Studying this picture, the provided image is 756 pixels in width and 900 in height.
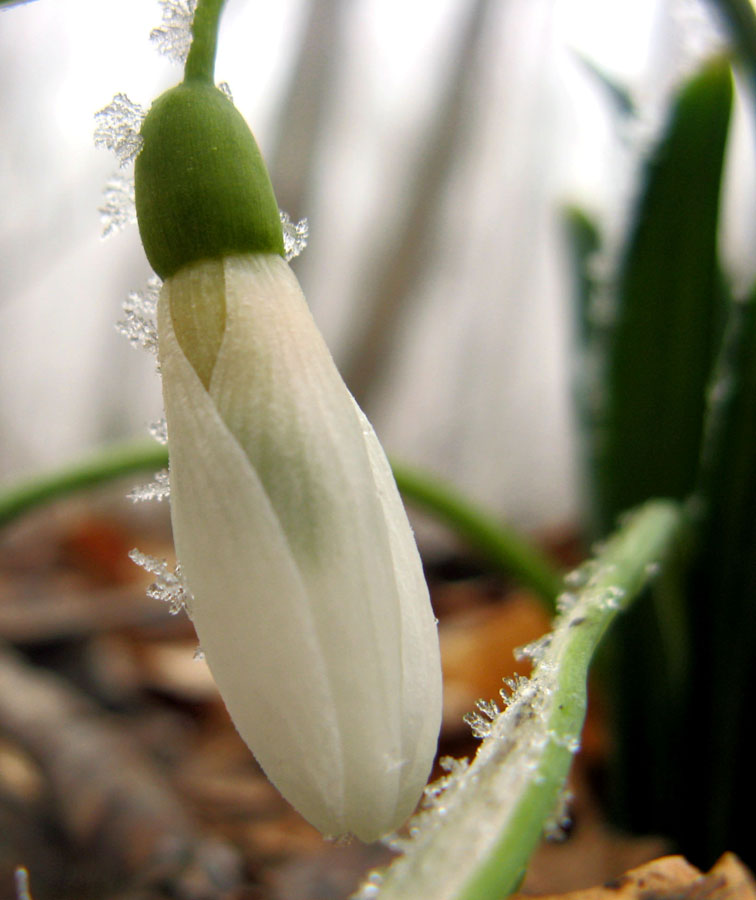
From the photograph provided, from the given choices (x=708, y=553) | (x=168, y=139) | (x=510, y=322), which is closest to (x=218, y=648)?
(x=168, y=139)

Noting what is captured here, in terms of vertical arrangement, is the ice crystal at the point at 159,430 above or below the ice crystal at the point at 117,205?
below

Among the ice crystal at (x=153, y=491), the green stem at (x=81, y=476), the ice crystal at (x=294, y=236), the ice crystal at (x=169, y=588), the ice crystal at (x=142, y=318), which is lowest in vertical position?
the green stem at (x=81, y=476)

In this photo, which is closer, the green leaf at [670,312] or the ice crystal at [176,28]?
the ice crystal at [176,28]

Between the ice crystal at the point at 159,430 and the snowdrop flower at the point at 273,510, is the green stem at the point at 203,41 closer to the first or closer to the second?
the snowdrop flower at the point at 273,510

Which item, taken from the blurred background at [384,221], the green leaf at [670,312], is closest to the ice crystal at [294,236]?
the green leaf at [670,312]

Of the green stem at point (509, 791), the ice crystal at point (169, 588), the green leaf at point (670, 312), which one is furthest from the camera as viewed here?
the green leaf at point (670, 312)

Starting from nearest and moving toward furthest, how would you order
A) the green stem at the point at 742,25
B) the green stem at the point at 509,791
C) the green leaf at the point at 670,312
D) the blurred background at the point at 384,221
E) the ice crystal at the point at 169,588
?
the green stem at the point at 509,791 < the ice crystal at the point at 169,588 < the green stem at the point at 742,25 < the green leaf at the point at 670,312 < the blurred background at the point at 384,221

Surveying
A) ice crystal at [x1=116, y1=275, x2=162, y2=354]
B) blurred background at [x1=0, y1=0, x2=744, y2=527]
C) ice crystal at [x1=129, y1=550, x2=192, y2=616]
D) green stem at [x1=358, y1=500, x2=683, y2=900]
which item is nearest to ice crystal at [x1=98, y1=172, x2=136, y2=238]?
ice crystal at [x1=116, y1=275, x2=162, y2=354]
